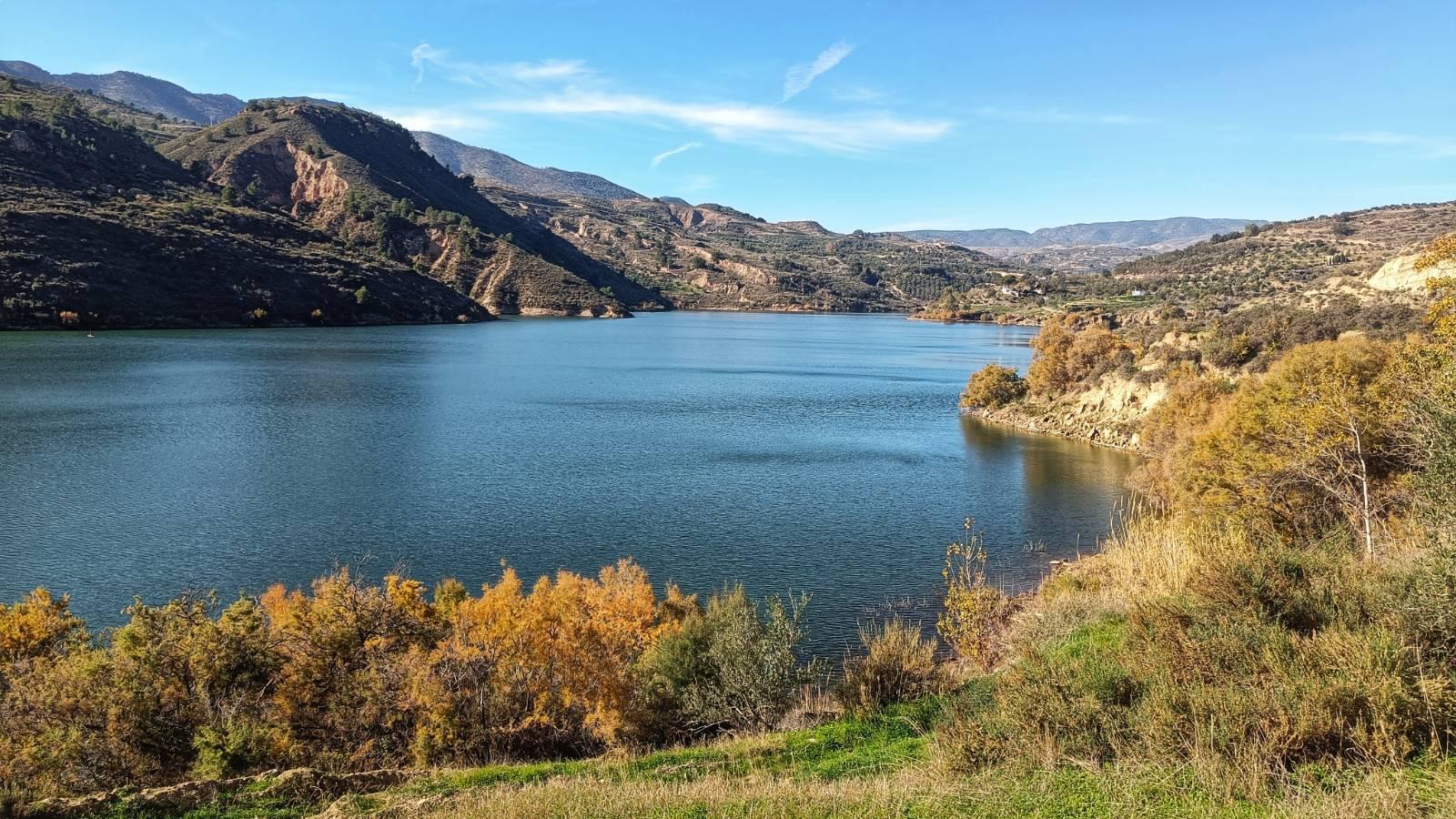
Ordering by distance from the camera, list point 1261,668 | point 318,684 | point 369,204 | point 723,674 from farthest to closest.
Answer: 1. point 369,204
2. point 723,674
3. point 318,684
4. point 1261,668

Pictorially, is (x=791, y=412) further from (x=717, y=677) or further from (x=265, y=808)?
(x=265, y=808)

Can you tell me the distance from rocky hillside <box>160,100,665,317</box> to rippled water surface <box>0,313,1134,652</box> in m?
70.7

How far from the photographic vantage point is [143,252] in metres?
83.5

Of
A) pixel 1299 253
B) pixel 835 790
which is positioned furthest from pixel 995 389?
pixel 1299 253

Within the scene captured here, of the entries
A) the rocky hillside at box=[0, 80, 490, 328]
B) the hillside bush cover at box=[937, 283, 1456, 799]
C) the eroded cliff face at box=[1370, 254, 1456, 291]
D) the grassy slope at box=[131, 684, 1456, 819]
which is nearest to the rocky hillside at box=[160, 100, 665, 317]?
the rocky hillside at box=[0, 80, 490, 328]

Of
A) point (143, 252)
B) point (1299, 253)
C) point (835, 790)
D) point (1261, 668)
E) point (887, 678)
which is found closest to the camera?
point (1261, 668)

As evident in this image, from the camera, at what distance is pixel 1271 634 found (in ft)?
25.8

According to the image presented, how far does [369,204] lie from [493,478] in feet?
393

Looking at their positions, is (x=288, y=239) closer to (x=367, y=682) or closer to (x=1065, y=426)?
(x=1065, y=426)

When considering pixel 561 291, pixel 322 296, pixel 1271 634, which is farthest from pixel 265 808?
pixel 561 291

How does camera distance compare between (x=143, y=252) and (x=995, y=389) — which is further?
(x=143, y=252)

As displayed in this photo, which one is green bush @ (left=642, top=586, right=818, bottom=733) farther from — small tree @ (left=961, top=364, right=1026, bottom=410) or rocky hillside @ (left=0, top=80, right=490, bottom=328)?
rocky hillside @ (left=0, top=80, right=490, bottom=328)

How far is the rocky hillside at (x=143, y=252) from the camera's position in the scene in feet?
245

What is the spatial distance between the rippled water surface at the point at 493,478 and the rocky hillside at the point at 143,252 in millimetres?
11845
